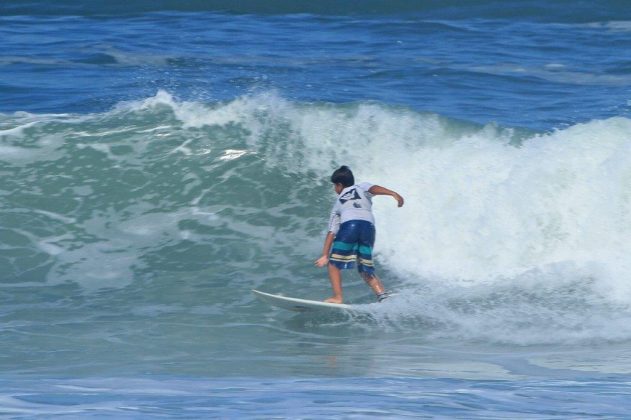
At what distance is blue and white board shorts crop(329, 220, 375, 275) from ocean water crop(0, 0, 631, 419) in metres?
0.40

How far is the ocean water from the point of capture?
25.2 feet

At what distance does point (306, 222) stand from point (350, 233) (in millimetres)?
3074

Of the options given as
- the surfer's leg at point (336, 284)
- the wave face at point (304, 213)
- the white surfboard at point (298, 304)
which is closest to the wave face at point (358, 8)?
the wave face at point (304, 213)

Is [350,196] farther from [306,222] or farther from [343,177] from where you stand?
[306,222]

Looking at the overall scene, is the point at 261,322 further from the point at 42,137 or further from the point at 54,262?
the point at 42,137

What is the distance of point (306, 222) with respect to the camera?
13297 millimetres

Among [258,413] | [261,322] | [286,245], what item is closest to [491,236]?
[286,245]

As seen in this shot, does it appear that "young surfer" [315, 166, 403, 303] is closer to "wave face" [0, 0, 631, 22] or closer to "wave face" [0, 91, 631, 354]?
"wave face" [0, 91, 631, 354]

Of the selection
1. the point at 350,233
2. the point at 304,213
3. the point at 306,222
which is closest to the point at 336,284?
the point at 350,233

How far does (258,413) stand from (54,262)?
6.41 m

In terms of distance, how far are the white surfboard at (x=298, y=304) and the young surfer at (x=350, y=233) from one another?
0.19 metres

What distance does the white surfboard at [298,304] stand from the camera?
1002cm

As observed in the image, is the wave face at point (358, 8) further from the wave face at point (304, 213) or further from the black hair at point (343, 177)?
the black hair at point (343, 177)

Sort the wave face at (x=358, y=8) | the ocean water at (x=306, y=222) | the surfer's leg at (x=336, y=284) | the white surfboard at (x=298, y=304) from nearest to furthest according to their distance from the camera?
the ocean water at (x=306, y=222) < the white surfboard at (x=298, y=304) < the surfer's leg at (x=336, y=284) < the wave face at (x=358, y=8)
